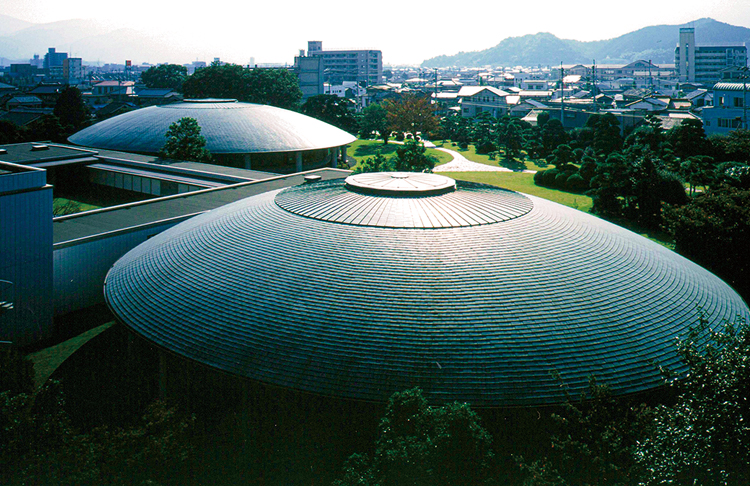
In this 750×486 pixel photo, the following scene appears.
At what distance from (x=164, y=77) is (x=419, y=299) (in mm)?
186740

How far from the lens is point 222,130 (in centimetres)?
6234

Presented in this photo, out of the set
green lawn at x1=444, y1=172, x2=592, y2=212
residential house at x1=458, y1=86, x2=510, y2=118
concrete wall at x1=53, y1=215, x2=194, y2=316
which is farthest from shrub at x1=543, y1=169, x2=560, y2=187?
residential house at x1=458, y1=86, x2=510, y2=118

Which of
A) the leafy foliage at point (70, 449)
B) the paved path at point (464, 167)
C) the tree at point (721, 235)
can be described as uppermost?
the paved path at point (464, 167)

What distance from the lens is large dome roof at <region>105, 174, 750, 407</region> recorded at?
51.9 feet

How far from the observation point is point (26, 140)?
75875 millimetres

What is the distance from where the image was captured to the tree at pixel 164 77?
598 feet

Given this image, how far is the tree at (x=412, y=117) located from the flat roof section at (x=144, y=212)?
217 feet

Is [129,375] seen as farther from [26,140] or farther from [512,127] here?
[512,127]

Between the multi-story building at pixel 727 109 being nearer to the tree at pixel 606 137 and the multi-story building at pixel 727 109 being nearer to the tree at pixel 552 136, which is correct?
the tree at pixel 606 137

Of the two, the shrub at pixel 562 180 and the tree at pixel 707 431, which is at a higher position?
the shrub at pixel 562 180

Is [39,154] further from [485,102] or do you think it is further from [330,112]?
[485,102]

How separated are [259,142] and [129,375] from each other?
42.4 meters

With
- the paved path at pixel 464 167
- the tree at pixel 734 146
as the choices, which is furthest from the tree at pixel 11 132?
the tree at pixel 734 146

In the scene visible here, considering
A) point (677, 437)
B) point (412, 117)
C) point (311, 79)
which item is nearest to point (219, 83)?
point (412, 117)
